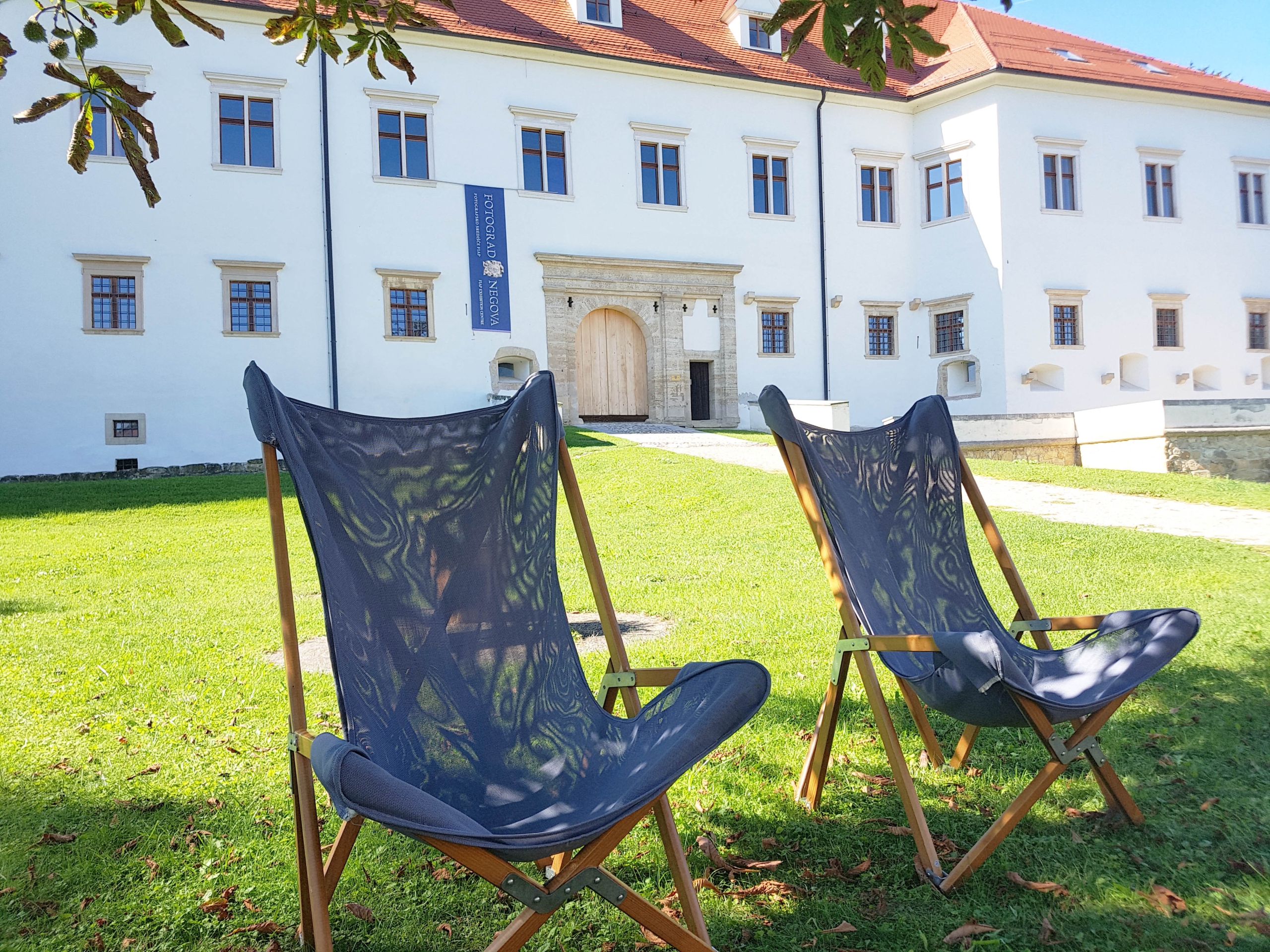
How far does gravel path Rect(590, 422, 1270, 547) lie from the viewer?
856cm

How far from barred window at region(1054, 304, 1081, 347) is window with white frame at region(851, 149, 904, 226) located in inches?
158

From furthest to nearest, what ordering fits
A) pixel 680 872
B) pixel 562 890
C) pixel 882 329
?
pixel 882 329 → pixel 680 872 → pixel 562 890

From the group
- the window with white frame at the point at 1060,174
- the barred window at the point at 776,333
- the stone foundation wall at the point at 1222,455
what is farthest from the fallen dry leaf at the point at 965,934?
the window with white frame at the point at 1060,174

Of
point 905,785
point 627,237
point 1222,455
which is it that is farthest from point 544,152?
point 905,785

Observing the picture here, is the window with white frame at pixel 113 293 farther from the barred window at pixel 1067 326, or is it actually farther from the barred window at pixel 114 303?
the barred window at pixel 1067 326

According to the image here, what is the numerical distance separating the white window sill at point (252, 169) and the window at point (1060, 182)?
15.6 meters

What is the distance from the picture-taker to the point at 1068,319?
21.7 m

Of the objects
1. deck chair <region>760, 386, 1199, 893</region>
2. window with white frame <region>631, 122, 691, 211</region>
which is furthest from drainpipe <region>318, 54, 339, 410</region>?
deck chair <region>760, 386, 1199, 893</region>

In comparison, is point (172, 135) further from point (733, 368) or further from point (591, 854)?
point (591, 854)

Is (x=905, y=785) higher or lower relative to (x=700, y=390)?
lower

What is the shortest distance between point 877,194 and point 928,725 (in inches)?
822

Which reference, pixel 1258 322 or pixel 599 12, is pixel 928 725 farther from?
pixel 1258 322

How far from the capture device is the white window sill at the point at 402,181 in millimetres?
18297

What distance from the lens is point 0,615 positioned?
6121 mm
